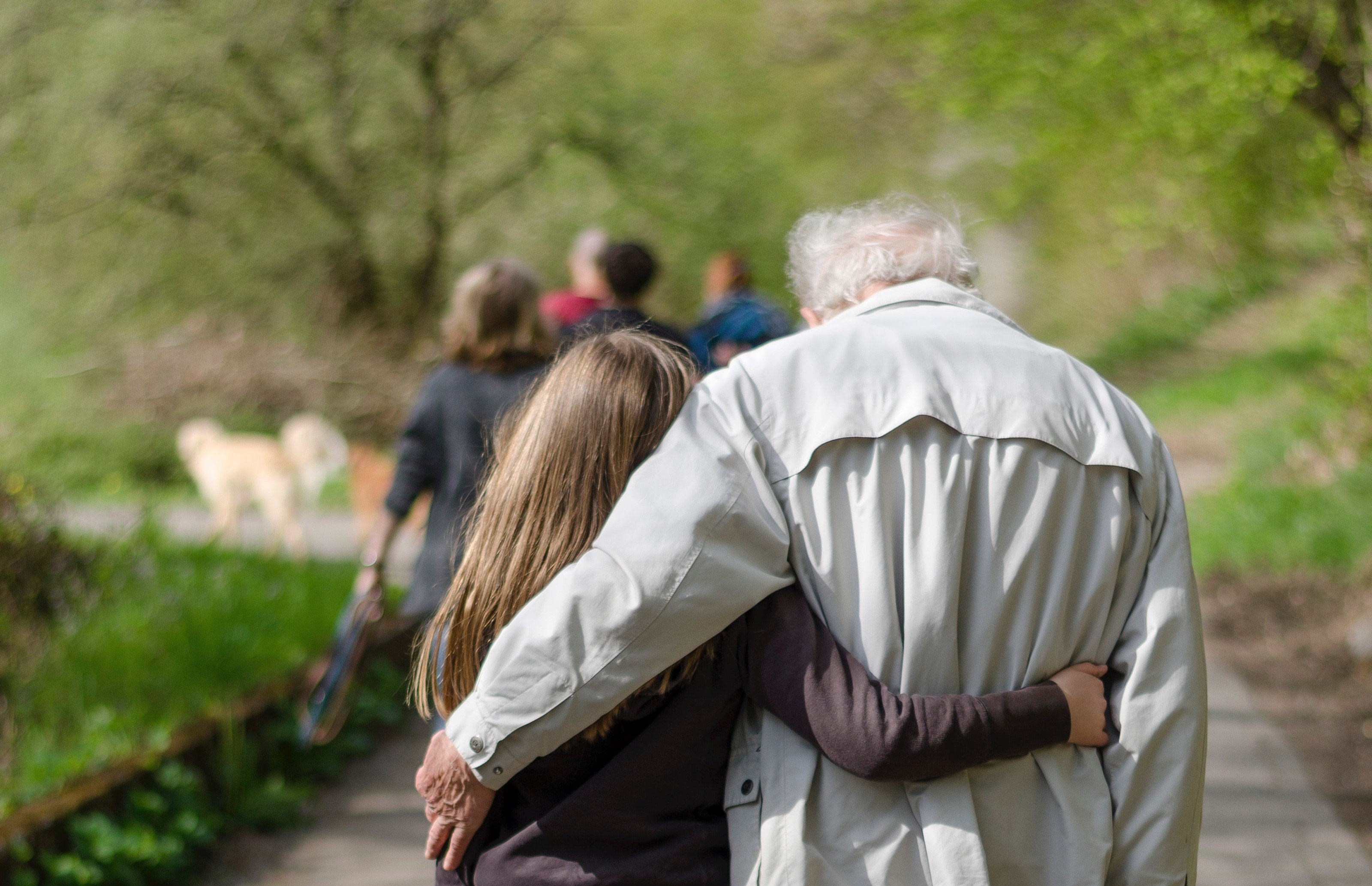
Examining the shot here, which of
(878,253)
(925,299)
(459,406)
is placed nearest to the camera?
(925,299)

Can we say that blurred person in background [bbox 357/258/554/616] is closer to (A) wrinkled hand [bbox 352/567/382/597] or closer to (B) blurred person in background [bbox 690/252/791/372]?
(A) wrinkled hand [bbox 352/567/382/597]

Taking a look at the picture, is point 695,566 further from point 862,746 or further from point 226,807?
point 226,807

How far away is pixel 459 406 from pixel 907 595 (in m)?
2.29

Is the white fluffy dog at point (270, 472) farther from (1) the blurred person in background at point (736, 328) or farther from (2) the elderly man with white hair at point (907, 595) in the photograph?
(2) the elderly man with white hair at point (907, 595)

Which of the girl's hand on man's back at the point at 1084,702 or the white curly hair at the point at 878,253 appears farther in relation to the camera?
the white curly hair at the point at 878,253

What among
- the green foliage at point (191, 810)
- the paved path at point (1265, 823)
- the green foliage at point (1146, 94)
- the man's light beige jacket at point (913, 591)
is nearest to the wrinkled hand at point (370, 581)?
the green foliage at point (191, 810)

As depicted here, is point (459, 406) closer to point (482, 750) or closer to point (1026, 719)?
point (482, 750)

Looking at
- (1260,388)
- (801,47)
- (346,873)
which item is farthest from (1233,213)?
(346,873)

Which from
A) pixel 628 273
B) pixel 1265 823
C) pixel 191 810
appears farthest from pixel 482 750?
pixel 1265 823

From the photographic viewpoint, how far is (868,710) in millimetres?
1656

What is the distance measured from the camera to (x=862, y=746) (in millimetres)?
1650

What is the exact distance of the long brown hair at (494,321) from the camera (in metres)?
3.81

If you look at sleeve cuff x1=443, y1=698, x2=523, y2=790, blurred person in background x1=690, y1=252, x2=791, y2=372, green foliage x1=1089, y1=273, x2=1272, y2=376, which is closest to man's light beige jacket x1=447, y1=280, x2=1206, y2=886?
sleeve cuff x1=443, y1=698, x2=523, y2=790

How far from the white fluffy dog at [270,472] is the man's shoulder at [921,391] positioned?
23.0 ft
